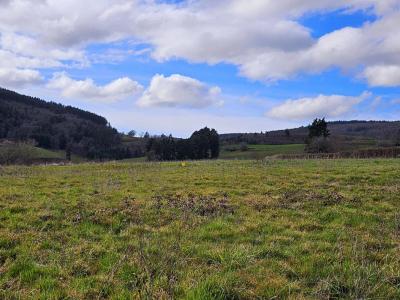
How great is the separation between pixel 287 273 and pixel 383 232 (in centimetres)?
416

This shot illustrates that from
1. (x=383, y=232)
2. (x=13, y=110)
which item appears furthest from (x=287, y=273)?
(x=13, y=110)

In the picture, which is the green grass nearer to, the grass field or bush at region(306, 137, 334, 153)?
bush at region(306, 137, 334, 153)

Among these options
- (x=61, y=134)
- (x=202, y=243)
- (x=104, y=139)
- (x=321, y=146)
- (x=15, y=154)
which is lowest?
(x=202, y=243)

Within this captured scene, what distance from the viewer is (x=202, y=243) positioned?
9.53 meters

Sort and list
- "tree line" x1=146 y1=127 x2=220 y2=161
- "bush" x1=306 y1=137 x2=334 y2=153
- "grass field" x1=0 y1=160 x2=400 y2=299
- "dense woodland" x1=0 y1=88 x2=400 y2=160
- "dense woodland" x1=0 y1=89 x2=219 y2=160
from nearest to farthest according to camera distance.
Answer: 1. "grass field" x1=0 y1=160 x2=400 y2=299
2. "bush" x1=306 y1=137 x2=334 y2=153
3. "tree line" x1=146 y1=127 x2=220 y2=161
4. "dense woodland" x1=0 y1=89 x2=219 y2=160
5. "dense woodland" x1=0 y1=88 x2=400 y2=160

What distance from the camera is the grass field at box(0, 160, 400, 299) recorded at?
6.71 m

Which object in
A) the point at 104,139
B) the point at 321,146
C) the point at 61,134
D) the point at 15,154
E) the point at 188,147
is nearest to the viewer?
the point at 15,154

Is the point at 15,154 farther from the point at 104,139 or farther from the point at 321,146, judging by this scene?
the point at 104,139

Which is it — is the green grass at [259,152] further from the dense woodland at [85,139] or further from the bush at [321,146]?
the bush at [321,146]

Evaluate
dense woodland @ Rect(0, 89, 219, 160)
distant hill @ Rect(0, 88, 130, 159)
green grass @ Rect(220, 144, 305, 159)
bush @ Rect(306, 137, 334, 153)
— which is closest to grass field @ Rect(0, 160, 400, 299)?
bush @ Rect(306, 137, 334, 153)

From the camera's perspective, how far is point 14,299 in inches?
253

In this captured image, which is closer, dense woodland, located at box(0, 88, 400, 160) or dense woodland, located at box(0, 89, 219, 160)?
dense woodland, located at box(0, 89, 219, 160)

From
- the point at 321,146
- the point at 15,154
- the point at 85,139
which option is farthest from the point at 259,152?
the point at 85,139

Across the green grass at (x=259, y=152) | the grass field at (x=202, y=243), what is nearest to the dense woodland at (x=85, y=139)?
the green grass at (x=259, y=152)
